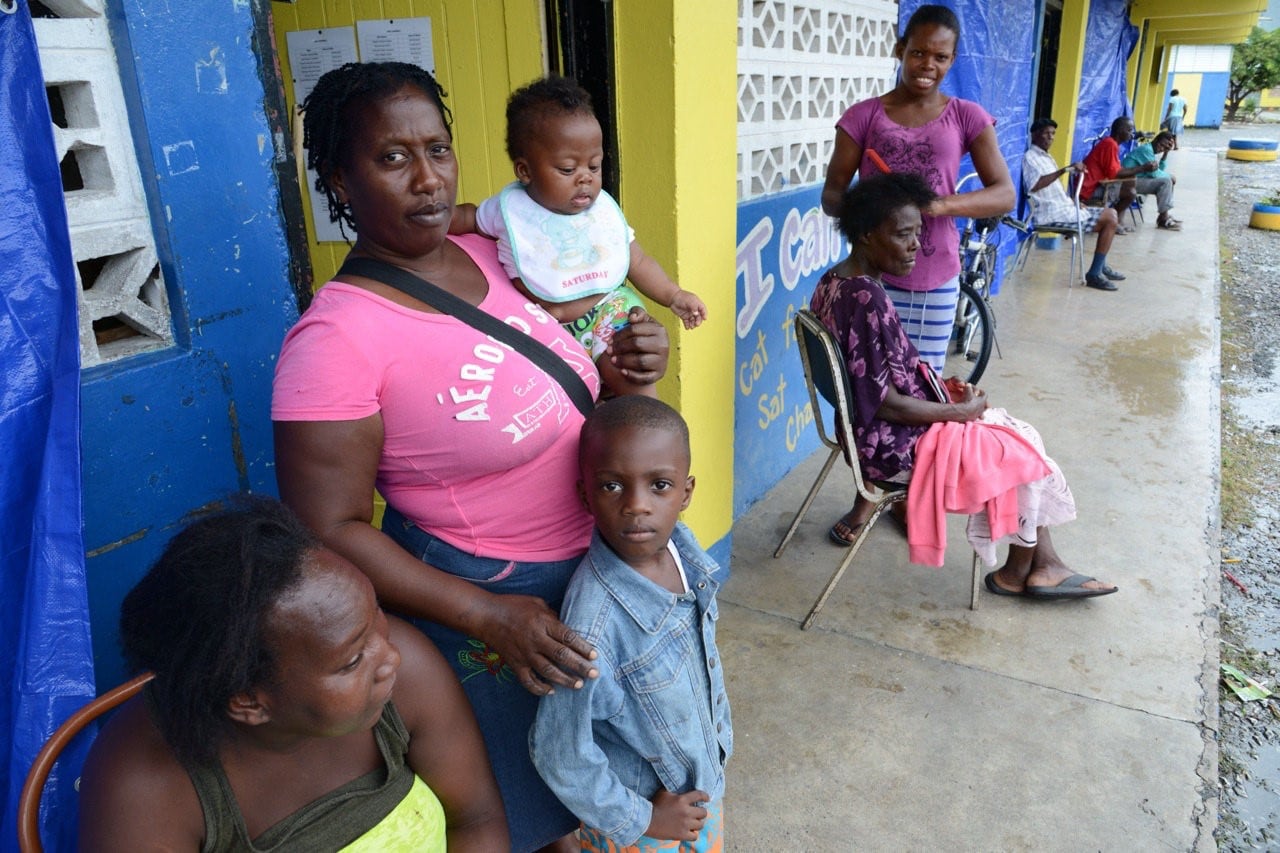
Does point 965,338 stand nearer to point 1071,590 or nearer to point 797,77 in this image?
point 797,77

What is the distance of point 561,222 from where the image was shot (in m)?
1.70

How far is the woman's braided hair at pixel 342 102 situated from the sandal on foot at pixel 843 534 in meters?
2.64

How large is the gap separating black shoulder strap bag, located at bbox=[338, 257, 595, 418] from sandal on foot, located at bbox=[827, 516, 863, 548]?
2399 millimetres

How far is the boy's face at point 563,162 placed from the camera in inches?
66.5

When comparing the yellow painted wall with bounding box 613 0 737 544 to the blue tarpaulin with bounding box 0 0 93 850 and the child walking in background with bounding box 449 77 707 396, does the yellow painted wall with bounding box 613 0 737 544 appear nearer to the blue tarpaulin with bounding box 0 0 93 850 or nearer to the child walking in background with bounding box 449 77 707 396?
the child walking in background with bounding box 449 77 707 396

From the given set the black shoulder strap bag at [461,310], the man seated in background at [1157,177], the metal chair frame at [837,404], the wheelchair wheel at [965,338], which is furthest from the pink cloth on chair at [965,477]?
the man seated in background at [1157,177]

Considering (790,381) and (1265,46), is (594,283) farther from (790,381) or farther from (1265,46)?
(1265,46)

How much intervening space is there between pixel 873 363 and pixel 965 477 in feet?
1.52

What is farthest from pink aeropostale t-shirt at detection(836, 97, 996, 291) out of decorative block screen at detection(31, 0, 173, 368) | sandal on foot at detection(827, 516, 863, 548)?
decorative block screen at detection(31, 0, 173, 368)

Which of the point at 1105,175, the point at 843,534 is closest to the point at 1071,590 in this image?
the point at 843,534

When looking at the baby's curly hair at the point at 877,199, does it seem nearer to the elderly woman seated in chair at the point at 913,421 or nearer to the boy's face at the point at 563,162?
Answer: the elderly woman seated in chair at the point at 913,421

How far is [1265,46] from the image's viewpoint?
35.7m

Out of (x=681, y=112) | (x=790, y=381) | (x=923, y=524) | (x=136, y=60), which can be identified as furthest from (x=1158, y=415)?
(x=136, y=60)

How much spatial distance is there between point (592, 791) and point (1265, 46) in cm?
4581
